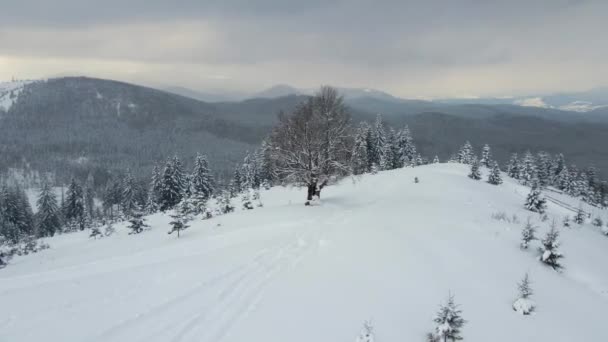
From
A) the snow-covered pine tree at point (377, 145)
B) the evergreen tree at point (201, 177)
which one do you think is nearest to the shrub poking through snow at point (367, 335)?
the snow-covered pine tree at point (377, 145)

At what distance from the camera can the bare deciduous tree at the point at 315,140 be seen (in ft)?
69.3

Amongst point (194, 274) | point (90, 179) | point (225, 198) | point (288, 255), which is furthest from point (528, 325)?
point (90, 179)

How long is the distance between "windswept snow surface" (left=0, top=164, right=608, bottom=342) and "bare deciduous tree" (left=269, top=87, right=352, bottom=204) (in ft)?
27.0

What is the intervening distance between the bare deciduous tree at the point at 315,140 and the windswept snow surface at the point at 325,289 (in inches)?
324

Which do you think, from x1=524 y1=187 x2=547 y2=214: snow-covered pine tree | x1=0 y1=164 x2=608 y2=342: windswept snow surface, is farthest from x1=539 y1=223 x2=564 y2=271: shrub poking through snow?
x1=524 y1=187 x2=547 y2=214: snow-covered pine tree

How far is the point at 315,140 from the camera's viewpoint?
21.1 meters

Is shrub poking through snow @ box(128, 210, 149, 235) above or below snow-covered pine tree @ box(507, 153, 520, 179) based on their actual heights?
above

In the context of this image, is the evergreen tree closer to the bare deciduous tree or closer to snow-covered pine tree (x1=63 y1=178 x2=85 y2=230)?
snow-covered pine tree (x1=63 y1=178 x2=85 y2=230)

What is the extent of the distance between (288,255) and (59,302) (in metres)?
6.55

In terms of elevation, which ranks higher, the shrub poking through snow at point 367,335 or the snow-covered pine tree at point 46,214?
the shrub poking through snow at point 367,335

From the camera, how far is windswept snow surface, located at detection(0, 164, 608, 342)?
6.51m

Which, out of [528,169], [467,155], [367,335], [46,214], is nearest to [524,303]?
[367,335]

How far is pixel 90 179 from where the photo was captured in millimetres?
133250

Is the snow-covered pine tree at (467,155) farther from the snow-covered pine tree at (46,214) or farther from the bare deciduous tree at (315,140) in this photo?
the snow-covered pine tree at (46,214)
